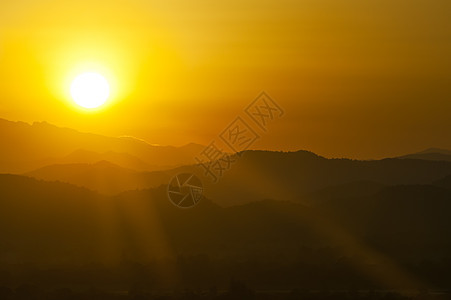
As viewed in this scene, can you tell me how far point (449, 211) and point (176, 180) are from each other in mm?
43228

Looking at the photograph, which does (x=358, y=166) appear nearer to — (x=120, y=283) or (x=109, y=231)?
(x=109, y=231)

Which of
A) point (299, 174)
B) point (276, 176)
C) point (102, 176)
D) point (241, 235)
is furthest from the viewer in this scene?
point (299, 174)

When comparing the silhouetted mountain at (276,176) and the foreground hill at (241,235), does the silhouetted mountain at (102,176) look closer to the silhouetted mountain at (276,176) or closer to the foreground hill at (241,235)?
the silhouetted mountain at (276,176)

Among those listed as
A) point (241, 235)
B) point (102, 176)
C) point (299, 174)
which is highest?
point (299, 174)

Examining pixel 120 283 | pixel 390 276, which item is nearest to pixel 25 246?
pixel 120 283

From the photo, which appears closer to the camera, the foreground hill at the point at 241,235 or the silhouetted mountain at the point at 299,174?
the foreground hill at the point at 241,235

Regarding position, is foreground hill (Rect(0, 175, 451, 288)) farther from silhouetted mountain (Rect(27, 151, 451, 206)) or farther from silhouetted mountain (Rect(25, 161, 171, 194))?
silhouetted mountain (Rect(25, 161, 171, 194))

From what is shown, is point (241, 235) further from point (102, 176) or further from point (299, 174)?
point (299, 174)

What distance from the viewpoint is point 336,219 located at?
3580 inches

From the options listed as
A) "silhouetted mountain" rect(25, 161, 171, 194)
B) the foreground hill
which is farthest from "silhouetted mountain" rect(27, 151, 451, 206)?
the foreground hill

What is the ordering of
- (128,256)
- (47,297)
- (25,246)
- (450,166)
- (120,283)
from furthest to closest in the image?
(450,166) < (25,246) < (128,256) < (120,283) < (47,297)

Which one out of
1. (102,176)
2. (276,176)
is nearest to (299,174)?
(276,176)

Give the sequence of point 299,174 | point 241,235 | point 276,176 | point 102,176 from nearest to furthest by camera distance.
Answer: point 241,235 < point 102,176 < point 276,176 < point 299,174

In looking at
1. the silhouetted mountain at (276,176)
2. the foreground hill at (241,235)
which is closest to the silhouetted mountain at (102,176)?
the silhouetted mountain at (276,176)
